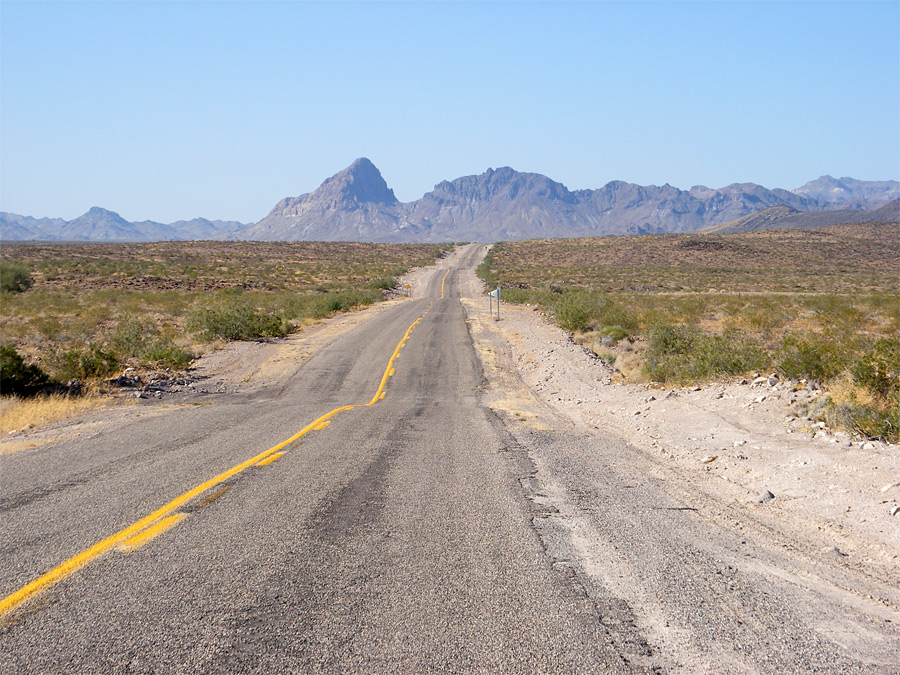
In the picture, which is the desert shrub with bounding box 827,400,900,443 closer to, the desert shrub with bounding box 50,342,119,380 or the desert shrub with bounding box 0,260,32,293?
the desert shrub with bounding box 50,342,119,380

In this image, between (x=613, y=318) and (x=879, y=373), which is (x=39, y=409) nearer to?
(x=879, y=373)

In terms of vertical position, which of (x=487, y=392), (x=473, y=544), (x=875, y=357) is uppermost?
(x=875, y=357)

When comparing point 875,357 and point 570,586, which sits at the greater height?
point 875,357

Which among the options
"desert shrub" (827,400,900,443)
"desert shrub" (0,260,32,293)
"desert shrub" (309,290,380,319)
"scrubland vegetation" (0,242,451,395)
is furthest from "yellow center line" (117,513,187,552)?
"desert shrub" (0,260,32,293)

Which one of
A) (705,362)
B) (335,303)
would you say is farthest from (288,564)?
(335,303)

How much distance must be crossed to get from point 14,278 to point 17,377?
4692 centimetres

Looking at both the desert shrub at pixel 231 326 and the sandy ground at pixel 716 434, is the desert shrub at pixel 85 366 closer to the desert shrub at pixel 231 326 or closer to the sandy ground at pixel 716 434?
the sandy ground at pixel 716 434

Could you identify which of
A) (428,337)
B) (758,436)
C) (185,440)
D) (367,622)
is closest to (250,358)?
(428,337)

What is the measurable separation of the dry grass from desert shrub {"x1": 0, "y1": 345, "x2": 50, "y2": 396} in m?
0.38

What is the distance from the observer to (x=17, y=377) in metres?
12.8

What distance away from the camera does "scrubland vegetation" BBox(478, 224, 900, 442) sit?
1059 centimetres

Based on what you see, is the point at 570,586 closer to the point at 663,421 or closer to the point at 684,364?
the point at 663,421

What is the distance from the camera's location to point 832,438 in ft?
26.1

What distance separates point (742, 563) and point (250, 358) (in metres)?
18.2
